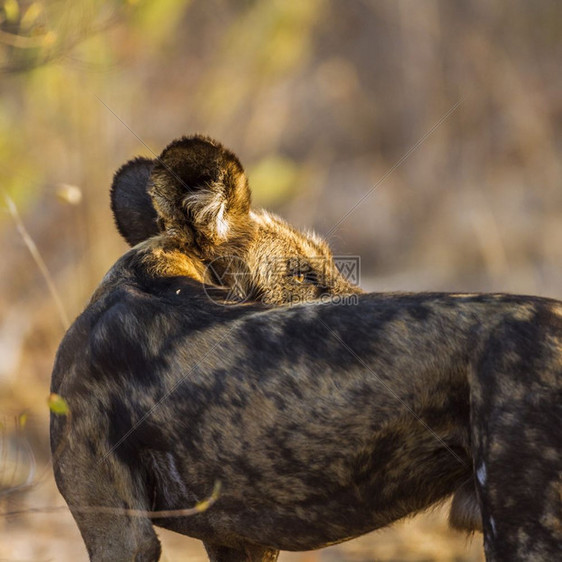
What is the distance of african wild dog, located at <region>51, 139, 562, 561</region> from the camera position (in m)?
2.36

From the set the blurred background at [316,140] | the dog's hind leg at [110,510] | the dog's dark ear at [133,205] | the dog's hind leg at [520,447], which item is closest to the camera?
the dog's hind leg at [520,447]

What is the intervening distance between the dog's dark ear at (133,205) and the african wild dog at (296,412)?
0.56 meters

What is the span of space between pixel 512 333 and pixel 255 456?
825 mm

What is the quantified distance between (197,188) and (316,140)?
1179 centimetres

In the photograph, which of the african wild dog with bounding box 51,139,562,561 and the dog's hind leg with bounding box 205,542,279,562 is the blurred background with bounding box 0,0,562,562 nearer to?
the dog's hind leg with bounding box 205,542,279,562

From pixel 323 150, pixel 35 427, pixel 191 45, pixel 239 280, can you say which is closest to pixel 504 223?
pixel 323 150

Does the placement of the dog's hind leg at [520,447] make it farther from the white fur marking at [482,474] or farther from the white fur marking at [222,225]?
the white fur marking at [222,225]

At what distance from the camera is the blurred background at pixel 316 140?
8492 mm

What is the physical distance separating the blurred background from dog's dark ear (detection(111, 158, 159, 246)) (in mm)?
1171

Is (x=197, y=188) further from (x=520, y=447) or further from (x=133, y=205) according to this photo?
(x=520, y=447)

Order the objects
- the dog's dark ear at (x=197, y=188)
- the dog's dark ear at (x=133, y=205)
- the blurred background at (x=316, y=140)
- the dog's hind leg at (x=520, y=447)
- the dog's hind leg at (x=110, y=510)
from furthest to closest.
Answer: the blurred background at (x=316, y=140) < the dog's dark ear at (x=133, y=205) < the dog's dark ear at (x=197, y=188) < the dog's hind leg at (x=110, y=510) < the dog's hind leg at (x=520, y=447)

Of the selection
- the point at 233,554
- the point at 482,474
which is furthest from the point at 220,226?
the point at 482,474

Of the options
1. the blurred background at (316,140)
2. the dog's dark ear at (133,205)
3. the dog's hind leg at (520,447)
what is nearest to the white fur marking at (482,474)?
the dog's hind leg at (520,447)

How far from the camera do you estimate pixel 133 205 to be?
3.91m
